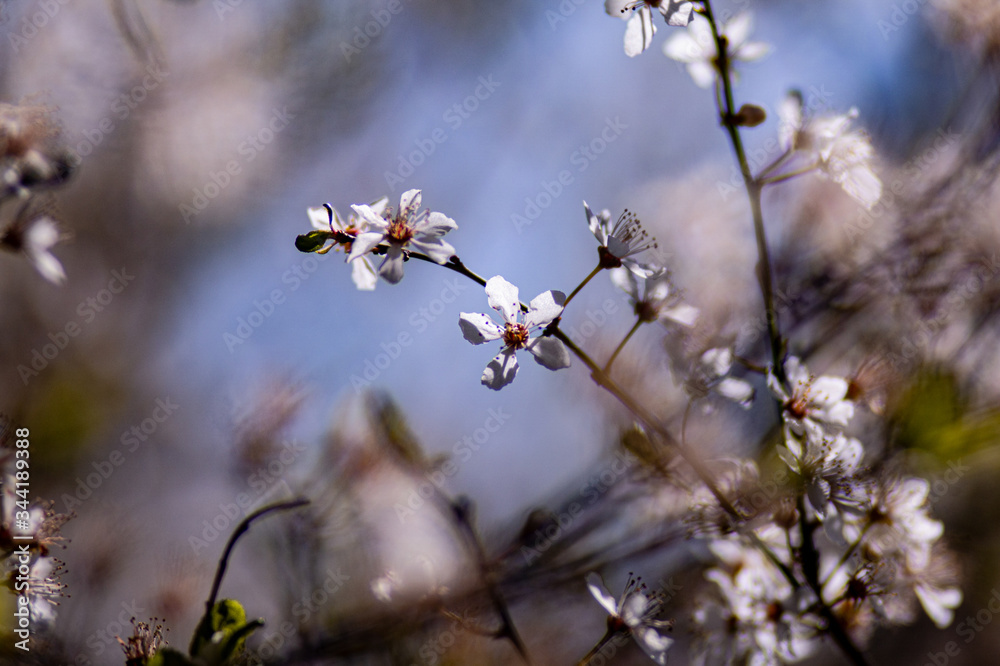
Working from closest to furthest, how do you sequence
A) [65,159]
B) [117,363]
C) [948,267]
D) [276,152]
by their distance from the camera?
[65,159] → [948,267] → [117,363] → [276,152]

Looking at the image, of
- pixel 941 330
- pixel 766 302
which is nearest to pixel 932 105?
pixel 941 330

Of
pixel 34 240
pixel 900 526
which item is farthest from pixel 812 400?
pixel 34 240

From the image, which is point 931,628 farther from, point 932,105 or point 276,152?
point 276,152

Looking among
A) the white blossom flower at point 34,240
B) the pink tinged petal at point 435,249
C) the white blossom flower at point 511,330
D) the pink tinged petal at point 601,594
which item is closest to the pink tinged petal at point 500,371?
the white blossom flower at point 511,330

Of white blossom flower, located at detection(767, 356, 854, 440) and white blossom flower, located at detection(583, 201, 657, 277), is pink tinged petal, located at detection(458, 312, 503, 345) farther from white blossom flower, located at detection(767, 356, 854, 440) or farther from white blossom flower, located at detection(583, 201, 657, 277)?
white blossom flower, located at detection(767, 356, 854, 440)

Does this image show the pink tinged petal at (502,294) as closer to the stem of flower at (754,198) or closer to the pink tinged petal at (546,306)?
the pink tinged petal at (546,306)

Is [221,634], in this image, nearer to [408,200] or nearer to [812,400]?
[408,200]

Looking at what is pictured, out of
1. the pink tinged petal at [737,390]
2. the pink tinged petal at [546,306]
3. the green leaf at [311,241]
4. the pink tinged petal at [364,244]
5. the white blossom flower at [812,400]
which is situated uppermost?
the green leaf at [311,241]

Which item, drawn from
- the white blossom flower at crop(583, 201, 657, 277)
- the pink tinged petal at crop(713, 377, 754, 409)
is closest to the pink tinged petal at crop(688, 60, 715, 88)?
the white blossom flower at crop(583, 201, 657, 277)
